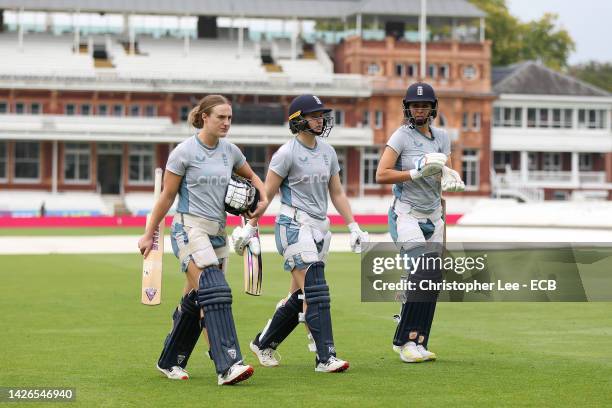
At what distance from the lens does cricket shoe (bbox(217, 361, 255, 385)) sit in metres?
10.0

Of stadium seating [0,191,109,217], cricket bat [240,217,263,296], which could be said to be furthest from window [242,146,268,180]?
cricket bat [240,217,263,296]

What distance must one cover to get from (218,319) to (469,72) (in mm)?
72767

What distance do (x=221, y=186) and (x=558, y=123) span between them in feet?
256

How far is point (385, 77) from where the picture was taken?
7925 centimetres

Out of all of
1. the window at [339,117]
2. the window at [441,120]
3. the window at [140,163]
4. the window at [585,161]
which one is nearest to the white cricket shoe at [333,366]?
the window at [140,163]

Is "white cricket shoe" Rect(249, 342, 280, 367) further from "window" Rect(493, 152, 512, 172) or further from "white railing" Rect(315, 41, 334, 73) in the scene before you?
"window" Rect(493, 152, 512, 172)

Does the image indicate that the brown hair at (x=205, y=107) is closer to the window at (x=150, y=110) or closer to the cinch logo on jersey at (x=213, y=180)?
the cinch logo on jersey at (x=213, y=180)

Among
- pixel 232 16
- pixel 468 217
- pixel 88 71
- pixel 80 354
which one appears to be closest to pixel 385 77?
pixel 232 16

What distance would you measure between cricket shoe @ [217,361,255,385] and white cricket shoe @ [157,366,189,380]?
2.05 feet

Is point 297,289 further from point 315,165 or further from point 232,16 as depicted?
point 232,16

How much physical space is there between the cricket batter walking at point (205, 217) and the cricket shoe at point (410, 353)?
6.31 feet

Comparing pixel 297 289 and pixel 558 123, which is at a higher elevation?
pixel 558 123

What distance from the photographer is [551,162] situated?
86.2 metres

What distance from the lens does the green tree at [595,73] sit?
120938mm
